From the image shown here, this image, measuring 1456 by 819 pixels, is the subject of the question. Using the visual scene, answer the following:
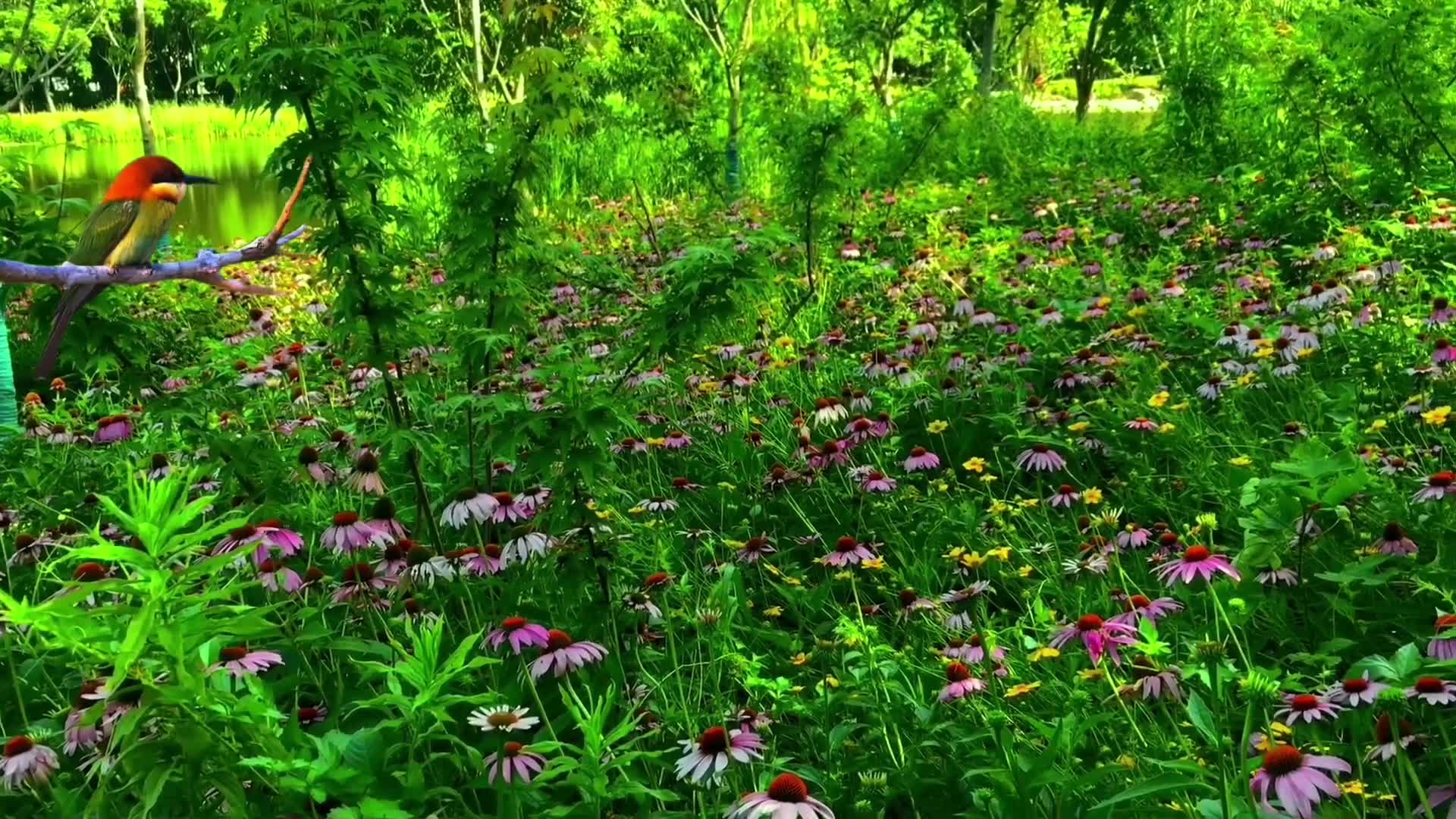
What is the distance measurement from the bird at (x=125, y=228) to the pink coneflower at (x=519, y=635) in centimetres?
80

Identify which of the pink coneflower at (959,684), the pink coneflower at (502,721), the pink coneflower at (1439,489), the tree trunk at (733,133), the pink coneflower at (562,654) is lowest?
the pink coneflower at (959,684)

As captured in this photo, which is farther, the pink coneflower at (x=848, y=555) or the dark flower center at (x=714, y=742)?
the pink coneflower at (x=848, y=555)

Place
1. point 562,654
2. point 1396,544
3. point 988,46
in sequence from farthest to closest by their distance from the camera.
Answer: point 988,46
point 1396,544
point 562,654

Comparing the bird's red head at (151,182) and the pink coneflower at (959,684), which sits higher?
the bird's red head at (151,182)

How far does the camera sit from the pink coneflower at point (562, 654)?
1.76 meters

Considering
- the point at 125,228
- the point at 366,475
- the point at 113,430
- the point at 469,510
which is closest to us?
the point at 125,228

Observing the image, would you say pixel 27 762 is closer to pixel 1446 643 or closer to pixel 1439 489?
pixel 1446 643

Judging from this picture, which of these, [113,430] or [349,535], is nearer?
[349,535]

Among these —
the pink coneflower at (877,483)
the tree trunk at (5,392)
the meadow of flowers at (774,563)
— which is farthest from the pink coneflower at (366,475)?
Result: the tree trunk at (5,392)

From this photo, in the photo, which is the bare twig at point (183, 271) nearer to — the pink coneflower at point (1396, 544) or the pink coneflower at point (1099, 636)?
the pink coneflower at point (1099, 636)

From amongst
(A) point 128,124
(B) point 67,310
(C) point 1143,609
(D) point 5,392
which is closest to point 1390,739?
(C) point 1143,609

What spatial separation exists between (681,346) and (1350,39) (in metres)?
3.44

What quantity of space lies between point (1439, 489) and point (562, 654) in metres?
1.64

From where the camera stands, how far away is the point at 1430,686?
4.58 feet
